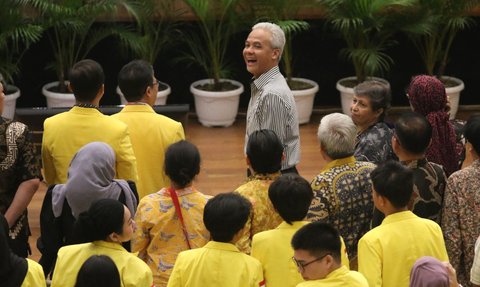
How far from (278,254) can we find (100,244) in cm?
76

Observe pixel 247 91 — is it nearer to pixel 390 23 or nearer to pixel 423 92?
pixel 390 23

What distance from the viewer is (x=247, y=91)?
33.8 ft

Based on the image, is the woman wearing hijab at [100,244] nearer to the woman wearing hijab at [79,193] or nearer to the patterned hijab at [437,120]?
the woman wearing hijab at [79,193]

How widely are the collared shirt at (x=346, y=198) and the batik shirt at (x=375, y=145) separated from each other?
49 cm

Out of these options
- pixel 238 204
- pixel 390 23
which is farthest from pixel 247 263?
pixel 390 23

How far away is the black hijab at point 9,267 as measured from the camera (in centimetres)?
433

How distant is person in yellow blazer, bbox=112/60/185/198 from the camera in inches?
227

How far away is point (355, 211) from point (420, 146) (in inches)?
17.9

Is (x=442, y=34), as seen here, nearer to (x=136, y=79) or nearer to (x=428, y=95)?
(x=428, y=95)

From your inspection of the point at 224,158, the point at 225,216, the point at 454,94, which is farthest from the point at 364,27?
the point at 225,216

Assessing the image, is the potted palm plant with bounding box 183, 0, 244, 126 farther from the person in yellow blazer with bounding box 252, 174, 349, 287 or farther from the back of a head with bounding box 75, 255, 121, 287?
the back of a head with bounding box 75, 255, 121, 287

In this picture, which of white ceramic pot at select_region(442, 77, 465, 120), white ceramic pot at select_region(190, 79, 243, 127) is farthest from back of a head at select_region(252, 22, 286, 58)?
white ceramic pot at select_region(442, 77, 465, 120)

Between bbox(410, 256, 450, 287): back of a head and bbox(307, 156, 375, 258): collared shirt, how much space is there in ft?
3.73

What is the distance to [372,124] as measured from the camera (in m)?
5.91
